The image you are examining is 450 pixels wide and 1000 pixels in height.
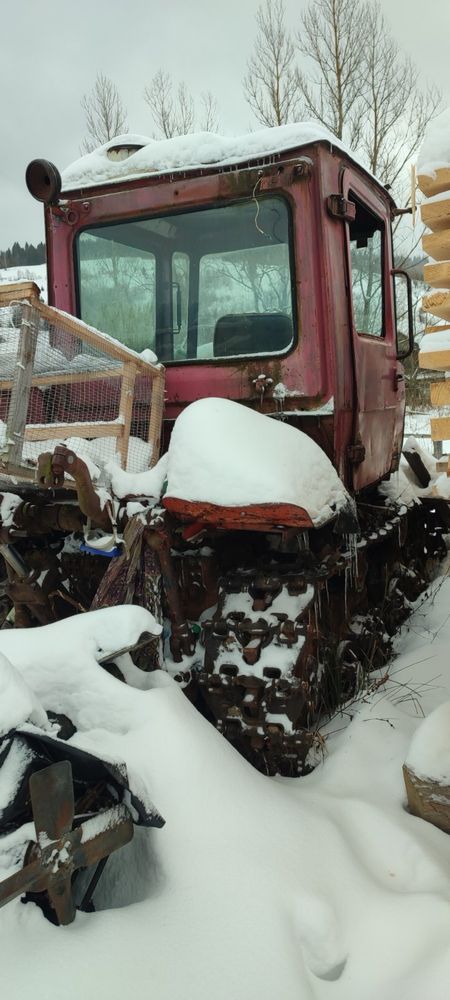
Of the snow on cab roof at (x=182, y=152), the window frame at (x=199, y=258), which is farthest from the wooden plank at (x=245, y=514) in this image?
the snow on cab roof at (x=182, y=152)

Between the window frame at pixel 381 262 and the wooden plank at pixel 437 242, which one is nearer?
the wooden plank at pixel 437 242

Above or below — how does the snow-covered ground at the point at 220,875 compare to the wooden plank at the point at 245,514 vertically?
below

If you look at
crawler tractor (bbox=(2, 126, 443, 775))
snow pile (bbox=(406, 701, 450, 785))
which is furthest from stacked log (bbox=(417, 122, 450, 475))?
snow pile (bbox=(406, 701, 450, 785))

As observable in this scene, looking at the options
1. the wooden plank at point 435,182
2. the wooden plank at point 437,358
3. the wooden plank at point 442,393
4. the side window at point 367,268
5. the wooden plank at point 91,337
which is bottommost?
the wooden plank at point 442,393

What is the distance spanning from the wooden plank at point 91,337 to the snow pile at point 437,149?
1.25 metres

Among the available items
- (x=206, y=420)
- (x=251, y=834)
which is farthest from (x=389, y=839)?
(x=206, y=420)

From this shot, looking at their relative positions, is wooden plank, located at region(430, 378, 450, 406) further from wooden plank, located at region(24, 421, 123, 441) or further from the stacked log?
wooden plank, located at region(24, 421, 123, 441)

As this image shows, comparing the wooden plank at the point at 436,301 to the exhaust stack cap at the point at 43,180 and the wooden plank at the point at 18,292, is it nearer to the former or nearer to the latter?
the wooden plank at the point at 18,292

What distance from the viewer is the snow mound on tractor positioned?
251 cm

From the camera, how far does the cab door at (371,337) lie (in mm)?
3494

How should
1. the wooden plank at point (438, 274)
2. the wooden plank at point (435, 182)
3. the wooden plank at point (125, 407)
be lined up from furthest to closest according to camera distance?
the wooden plank at point (125, 407) < the wooden plank at point (438, 274) < the wooden plank at point (435, 182)

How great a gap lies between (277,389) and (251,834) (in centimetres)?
177

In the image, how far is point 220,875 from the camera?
6.66ft

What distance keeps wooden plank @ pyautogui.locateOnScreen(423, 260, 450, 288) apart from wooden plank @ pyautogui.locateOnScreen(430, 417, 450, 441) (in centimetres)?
45
